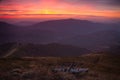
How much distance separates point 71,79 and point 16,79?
12.3 meters

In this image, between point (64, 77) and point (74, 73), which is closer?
point (64, 77)

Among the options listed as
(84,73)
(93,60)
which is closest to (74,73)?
(84,73)

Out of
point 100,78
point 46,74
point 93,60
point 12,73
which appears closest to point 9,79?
point 12,73

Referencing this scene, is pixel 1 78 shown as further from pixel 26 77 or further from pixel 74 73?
pixel 74 73

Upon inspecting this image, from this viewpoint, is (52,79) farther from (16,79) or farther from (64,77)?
(16,79)

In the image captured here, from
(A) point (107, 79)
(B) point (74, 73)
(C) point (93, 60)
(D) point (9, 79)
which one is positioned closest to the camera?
(D) point (9, 79)

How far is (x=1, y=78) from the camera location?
45875 millimetres

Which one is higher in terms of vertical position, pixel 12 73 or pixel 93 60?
pixel 12 73

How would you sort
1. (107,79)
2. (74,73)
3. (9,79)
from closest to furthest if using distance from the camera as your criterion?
(9,79)
(107,79)
(74,73)

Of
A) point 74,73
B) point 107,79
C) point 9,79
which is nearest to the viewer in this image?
point 9,79

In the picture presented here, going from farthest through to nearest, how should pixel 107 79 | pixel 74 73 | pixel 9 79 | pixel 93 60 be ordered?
pixel 93 60 → pixel 74 73 → pixel 107 79 → pixel 9 79

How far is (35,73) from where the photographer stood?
2000 inches

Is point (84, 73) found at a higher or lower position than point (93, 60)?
higher

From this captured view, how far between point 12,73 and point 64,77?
42.8 feet
